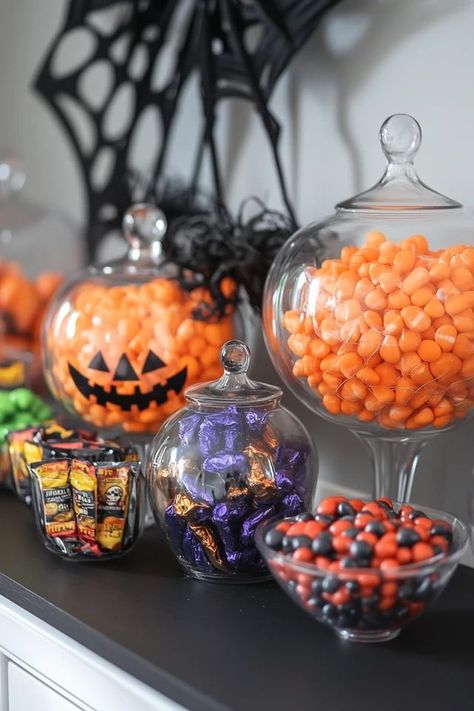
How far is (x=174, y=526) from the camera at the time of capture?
1.09m

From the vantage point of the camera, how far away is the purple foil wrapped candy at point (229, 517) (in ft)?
3.45

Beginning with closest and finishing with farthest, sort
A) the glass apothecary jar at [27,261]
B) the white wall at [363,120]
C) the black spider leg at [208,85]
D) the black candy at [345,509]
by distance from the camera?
the black candy at [345,509], the white wall at [363,120], the black spider leg at [208,85], the glass apothecary jar at [27,261]

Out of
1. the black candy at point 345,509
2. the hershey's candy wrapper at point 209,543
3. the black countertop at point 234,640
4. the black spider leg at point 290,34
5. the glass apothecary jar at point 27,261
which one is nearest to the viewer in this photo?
the black countertop at point 234,640

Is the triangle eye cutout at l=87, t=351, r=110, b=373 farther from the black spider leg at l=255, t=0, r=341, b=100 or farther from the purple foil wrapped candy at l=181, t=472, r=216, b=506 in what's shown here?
the black spider leg at l=255, t=0, r=341, b=100

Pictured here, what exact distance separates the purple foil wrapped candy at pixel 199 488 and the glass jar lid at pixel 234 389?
0.27 ft

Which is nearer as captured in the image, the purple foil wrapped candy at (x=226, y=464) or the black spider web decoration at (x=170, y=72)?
the purple foil wrapped candy at (x=226, y=464)

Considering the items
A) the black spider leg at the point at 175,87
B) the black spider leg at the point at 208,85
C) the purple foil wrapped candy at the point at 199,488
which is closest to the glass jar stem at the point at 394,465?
the purple foil wrapped candy at the point at 199,488

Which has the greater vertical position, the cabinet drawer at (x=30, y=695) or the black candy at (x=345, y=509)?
the black candy at (x=345, y=509)

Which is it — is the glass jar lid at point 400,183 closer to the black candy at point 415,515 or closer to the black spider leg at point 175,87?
the black candy at point 415,515

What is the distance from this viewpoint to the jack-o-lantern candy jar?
129cm

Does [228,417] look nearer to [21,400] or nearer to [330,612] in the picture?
[330,612]

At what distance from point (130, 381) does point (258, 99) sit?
1.48 feet

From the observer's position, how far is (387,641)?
37.5 inches

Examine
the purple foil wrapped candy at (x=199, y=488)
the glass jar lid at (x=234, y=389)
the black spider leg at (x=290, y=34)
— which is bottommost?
the purple foil wrapped candy at (x=199, y=488)
